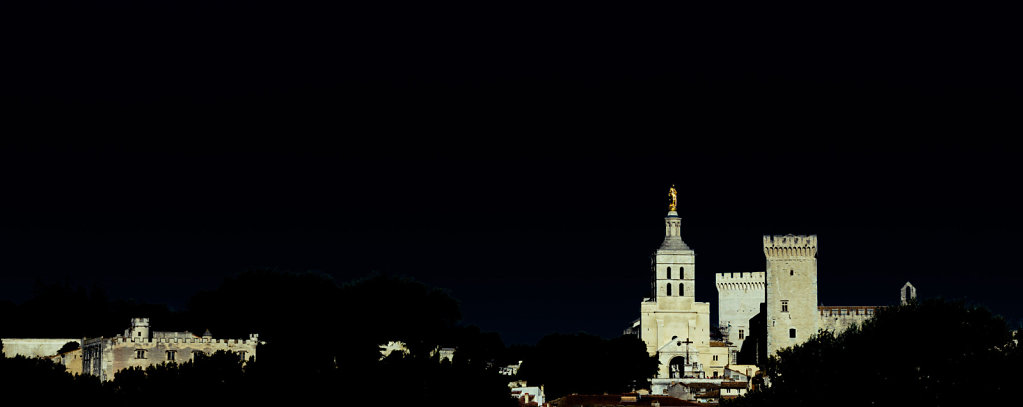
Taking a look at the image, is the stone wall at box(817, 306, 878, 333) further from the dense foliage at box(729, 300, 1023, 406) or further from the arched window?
the dense foliage at box(729, 300, 1023, 406)

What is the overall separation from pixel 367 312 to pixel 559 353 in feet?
109

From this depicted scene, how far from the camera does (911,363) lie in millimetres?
66875

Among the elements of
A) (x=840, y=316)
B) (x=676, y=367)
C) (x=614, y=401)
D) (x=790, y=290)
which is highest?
(x=790, y=290)

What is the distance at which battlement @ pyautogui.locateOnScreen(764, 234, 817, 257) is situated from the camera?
112000 mm

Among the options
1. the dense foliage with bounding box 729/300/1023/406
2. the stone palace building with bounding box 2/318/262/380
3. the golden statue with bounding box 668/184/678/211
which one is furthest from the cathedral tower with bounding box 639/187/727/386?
the stone palace building with bounding box 2/318/262/380

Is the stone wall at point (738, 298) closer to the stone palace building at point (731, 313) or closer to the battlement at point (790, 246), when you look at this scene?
the stone palace building at point (731, 313)

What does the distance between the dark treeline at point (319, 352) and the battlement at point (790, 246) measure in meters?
20.5

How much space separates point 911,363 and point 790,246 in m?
46.0

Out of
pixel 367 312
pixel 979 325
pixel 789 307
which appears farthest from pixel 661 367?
pixel 979 325

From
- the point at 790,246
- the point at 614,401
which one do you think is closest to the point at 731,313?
the point at 790,246

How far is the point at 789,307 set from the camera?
361 ft

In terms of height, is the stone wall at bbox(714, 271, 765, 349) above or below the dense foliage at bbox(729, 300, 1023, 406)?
above

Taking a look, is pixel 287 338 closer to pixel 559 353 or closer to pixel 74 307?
pixel 74 307

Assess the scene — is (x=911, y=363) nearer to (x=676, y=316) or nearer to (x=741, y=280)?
(x=676, y=316)
